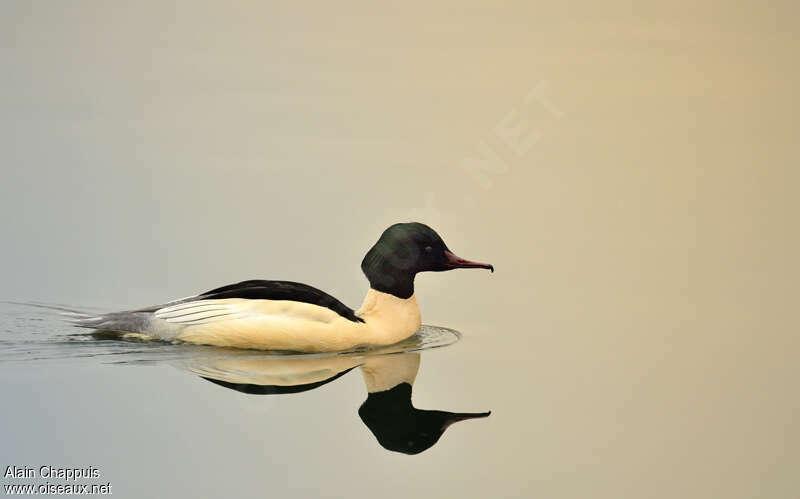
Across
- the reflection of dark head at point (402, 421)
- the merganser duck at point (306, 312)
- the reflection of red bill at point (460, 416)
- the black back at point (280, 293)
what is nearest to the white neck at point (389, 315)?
the merganser duck at point (306, 312)

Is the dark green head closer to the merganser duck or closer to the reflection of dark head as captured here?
the merganser duck

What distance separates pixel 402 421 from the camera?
18.2ft

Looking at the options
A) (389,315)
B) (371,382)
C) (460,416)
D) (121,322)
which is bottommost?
(460,416)

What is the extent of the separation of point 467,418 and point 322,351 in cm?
120

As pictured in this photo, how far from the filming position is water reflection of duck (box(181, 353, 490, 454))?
542cm

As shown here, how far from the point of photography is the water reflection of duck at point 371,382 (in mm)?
5422

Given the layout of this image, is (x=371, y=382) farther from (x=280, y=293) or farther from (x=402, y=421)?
(x=280, y=293)

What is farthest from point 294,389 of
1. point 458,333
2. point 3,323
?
point 3,323

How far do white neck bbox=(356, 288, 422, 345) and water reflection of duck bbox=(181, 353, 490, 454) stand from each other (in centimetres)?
18

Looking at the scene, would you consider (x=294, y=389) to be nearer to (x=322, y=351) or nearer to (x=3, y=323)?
(x=322, y=351)

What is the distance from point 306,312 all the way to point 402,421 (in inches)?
45.2

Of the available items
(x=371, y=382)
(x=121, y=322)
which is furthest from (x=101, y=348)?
(x=371, y=382)

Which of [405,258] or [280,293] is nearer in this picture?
[280,293]

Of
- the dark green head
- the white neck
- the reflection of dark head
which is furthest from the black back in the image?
the reflection of dark head
